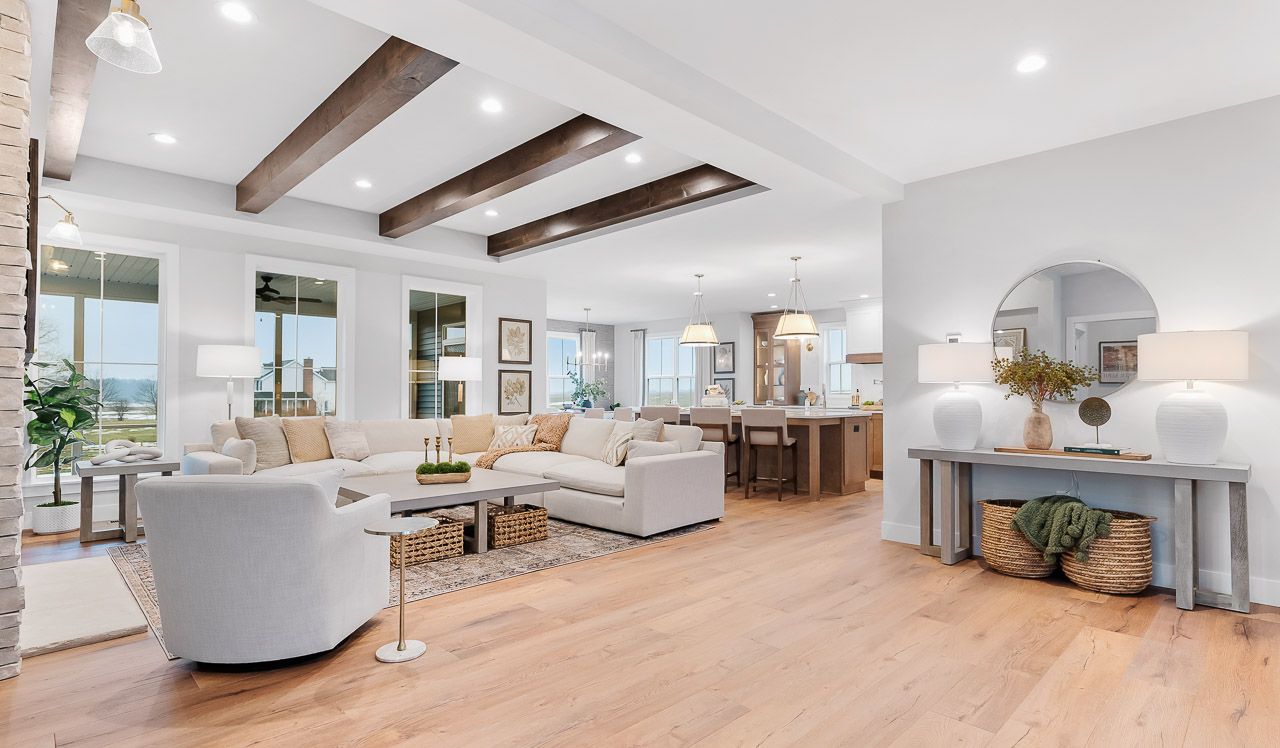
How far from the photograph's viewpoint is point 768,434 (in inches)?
253

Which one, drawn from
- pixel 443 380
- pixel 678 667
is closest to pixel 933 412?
pixel 678 667

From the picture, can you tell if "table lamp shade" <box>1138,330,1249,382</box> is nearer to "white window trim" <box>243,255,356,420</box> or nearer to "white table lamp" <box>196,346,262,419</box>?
"white table lamp" <box>196,346,262,419</box>

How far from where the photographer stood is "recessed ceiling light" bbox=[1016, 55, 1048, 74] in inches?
115

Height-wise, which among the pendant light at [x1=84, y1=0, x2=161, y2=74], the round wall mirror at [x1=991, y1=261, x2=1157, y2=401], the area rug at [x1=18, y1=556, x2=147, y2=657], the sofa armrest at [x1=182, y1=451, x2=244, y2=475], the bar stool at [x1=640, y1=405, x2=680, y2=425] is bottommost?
the area rug at [x1=18, y1=556, x2=147, y2=657]

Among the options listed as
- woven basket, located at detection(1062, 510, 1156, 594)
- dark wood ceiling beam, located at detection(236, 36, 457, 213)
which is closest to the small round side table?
dark wood ceiling beam, located at detection(236, 36, 457, 213)

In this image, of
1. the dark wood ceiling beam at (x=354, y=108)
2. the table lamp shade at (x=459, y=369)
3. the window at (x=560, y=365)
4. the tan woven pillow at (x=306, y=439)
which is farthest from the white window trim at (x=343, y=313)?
the window at (x=560, y=365)

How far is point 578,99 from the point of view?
3.17m

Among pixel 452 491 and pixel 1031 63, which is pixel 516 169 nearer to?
pixel 452 491

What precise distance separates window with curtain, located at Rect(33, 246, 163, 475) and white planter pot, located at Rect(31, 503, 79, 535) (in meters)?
0.54

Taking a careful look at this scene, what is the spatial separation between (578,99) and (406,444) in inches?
158

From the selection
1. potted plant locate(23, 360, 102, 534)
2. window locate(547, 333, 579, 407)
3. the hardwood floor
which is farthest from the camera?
window locate(547, 333, 579, 407)

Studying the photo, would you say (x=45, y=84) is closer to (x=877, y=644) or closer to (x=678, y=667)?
(x=678, y=667)

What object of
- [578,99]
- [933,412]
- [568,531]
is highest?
[578,99]

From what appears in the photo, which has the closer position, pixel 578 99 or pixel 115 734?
pixel 115 734
